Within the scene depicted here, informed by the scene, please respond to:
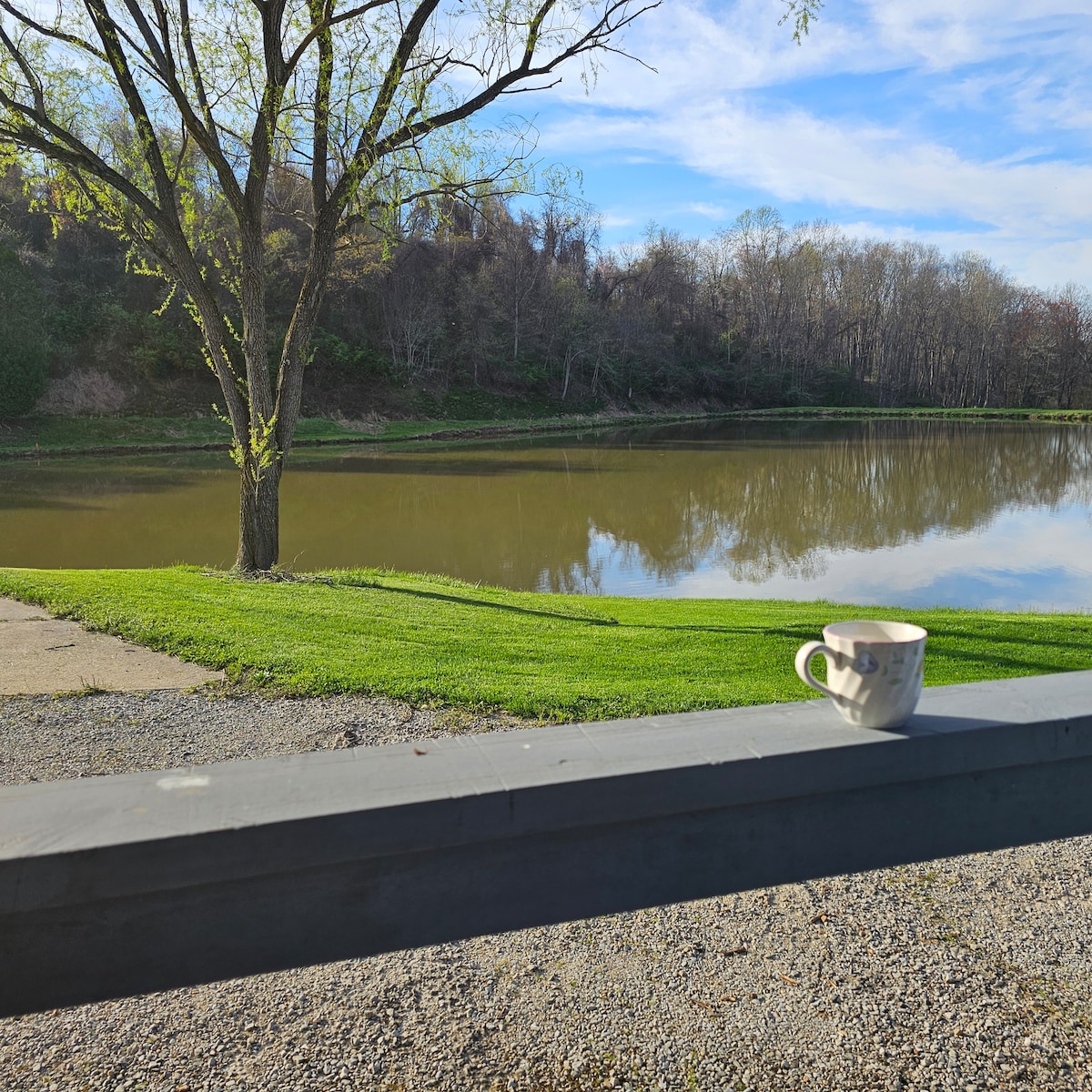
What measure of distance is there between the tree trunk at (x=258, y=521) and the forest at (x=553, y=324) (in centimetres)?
264

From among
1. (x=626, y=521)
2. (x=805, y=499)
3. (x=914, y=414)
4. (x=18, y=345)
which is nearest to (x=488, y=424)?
(x=18, y=345)

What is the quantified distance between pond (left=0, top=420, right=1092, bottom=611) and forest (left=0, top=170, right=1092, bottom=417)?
4.99 meters

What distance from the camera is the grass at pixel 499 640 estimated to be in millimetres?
A: 5982

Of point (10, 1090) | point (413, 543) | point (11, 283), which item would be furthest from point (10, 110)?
point (11, 283)

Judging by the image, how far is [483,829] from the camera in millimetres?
1758

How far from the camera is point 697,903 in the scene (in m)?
3.40

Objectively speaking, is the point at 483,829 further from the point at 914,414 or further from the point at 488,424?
the point at 914,414

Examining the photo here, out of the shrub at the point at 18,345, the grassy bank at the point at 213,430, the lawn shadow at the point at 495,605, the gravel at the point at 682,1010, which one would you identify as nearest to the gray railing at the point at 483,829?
the gravel at the point at 682,1010

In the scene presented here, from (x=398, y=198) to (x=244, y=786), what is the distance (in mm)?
9118

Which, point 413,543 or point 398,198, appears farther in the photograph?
point 413,543

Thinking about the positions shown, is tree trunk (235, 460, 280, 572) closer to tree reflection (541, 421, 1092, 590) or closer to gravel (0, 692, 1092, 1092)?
tree reflection (541, 421, 1092, 590)

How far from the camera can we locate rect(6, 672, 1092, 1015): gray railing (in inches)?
63.2

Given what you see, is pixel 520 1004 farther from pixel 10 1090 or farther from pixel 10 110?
pixel 10 110

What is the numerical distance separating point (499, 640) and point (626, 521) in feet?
38.0
